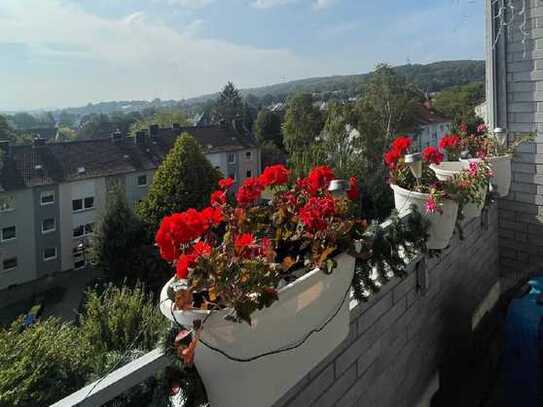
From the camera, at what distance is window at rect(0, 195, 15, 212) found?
15883 mm

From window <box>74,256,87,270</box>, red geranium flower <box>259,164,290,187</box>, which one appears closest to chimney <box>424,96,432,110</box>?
window <box>74,256,87,270</box>

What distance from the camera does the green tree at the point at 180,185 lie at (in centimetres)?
1503

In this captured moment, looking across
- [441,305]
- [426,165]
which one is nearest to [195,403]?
[426,165]

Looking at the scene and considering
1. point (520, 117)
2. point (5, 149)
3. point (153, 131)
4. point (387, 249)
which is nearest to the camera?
point (387, 249)

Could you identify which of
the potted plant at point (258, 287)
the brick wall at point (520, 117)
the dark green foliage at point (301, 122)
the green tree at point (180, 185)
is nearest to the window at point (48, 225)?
the green tree at point (180, 185)

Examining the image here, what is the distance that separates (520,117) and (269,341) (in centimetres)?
321

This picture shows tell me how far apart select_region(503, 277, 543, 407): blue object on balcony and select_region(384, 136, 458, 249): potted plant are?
64 centimetres

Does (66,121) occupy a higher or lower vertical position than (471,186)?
higher

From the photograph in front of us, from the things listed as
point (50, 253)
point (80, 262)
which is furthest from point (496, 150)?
point (80, 262)

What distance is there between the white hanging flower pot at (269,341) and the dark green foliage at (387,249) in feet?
0.78

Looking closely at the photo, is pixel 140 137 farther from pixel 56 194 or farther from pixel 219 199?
pixel 219 199

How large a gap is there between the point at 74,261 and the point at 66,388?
698 inches

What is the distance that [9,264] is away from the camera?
1655 centimetres

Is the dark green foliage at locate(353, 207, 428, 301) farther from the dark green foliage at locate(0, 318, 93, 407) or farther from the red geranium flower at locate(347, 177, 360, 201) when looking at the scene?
the dark green foliage at locate(0, 318, 93, 407)
